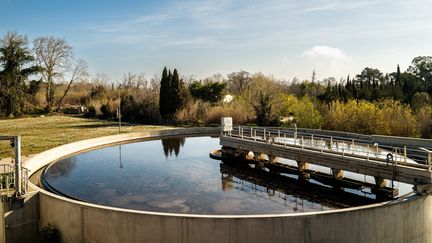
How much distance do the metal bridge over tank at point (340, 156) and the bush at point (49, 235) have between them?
11.2 metres

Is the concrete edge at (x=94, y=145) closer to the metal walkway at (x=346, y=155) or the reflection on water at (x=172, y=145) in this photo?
the metal walkway at (x=346, y=155)

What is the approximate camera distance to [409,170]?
1359cm

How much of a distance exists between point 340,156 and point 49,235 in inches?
459

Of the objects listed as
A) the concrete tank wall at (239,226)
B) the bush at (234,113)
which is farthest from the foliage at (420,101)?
the concrete tank wall at (239,226)

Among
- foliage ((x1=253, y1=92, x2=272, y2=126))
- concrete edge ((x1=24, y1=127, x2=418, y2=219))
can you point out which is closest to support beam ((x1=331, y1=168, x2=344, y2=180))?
concrete edge ((x1=24, y1=127, x2=418, y2=219))

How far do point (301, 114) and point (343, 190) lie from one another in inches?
698

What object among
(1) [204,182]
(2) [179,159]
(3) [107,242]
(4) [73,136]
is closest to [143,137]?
(4) [73,136]

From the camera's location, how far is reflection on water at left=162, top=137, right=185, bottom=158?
2489cm

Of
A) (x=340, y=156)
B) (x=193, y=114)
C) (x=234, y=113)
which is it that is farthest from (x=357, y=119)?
(x=193, y=114)

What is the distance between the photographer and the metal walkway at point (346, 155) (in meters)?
13.7

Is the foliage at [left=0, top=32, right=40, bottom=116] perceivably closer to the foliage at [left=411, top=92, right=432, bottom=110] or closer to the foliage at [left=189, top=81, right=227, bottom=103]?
the foliage at [left=189, top=81, right=227, bottom=103]

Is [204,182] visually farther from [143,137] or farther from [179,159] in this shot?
[143,137]

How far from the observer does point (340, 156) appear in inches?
640

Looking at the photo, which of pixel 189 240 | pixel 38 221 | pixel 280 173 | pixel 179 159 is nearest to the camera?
pixel 189 240
